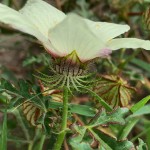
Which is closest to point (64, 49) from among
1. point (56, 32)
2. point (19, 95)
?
point (56, 32)

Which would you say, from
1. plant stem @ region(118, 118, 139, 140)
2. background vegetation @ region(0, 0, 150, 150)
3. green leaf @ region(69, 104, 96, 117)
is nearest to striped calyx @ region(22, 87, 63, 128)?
green leaf @ region(69, 104, 96, 117)

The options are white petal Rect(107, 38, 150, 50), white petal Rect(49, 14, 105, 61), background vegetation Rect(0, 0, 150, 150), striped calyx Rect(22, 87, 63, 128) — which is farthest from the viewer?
background vegetation Rect(0, 0, 150, 150)

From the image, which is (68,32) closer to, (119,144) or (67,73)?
(67,73)

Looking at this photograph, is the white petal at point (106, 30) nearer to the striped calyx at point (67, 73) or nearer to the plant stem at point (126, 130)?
the striped calyx at point (67, 73)

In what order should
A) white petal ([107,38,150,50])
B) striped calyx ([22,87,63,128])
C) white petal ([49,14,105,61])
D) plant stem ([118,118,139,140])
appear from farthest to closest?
plant stem ([118,118,139,140])
striped calyx ([22,87,63,128])
white petal ([107,38,150,50])
white petal ([49,14,105,61])

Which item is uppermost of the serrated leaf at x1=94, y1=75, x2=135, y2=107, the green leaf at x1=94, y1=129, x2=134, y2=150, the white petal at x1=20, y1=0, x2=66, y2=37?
the white petal at x1=20, y1=0, x2=66, y2=37

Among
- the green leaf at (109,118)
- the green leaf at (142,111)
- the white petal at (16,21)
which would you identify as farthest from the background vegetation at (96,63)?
the white petal at (16,21)

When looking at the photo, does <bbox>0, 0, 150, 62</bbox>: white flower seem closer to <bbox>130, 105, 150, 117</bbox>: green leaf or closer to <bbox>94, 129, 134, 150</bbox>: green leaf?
<bbox>94, 129, 134, 150</bbox>: green leaf

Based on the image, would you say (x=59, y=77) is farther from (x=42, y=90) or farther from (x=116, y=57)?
(x=116, y=57)
